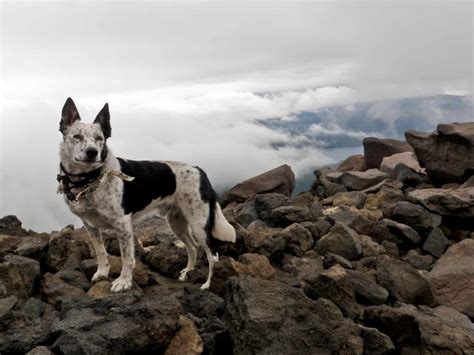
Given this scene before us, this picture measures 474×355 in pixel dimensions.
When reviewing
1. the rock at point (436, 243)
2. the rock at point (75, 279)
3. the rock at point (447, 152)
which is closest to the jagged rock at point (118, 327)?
the rock at point (75, 279)

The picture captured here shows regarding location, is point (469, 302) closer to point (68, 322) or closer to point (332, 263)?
point (332, 263)

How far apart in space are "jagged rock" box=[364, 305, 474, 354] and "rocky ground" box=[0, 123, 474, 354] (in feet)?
0.05

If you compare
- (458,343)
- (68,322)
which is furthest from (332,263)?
(68,322)

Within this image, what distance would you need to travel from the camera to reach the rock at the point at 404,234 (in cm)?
1241

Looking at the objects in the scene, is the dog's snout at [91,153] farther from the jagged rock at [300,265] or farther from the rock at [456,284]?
the rock at [456,284]

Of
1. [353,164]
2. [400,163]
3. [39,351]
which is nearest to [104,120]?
[39,351]

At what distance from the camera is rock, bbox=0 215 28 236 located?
35.8 feet

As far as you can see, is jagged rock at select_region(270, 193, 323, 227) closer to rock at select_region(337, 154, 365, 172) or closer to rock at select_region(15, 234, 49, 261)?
rock at select_region(15, 234, 49, 261)

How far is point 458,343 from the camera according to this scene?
662 cm

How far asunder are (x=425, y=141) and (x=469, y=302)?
8798mm

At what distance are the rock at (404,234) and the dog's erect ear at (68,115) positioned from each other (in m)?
8.17

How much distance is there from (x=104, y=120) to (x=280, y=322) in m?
4.15

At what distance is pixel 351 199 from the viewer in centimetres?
1579

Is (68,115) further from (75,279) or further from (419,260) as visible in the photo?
(419,260)
